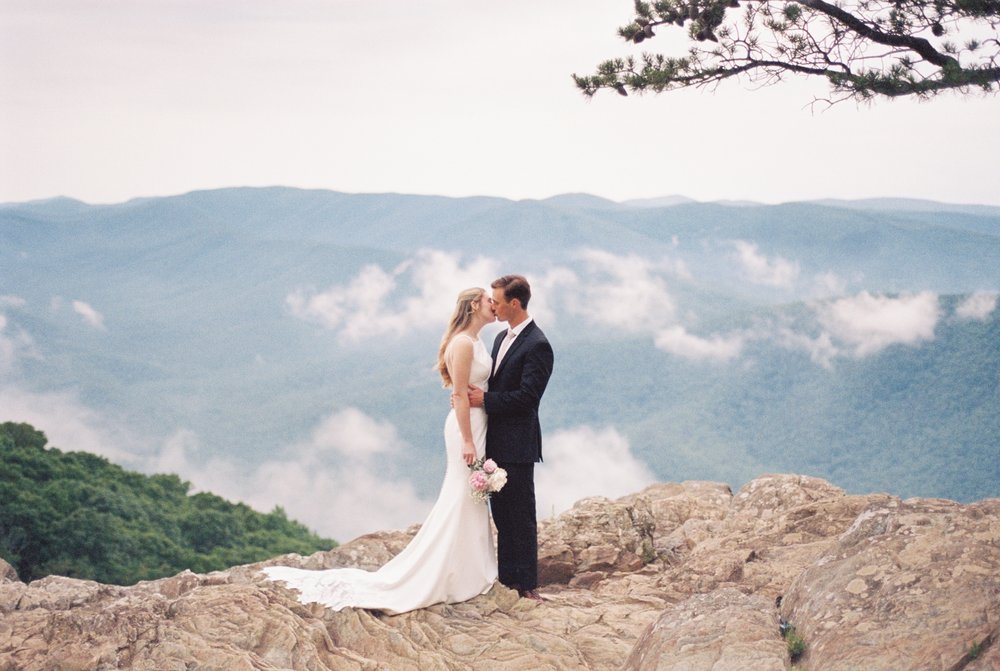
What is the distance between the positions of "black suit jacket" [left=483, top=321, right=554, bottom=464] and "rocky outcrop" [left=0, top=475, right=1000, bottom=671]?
1172 mm

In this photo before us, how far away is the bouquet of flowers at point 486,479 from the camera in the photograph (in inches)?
301

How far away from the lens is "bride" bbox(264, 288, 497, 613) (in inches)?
300

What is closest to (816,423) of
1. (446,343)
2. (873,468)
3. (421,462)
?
(873,468)

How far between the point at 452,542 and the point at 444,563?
174 mm

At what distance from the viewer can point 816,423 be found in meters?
122

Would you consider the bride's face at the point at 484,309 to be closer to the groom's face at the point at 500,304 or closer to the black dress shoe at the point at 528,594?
the groom's face at the point at 500,304

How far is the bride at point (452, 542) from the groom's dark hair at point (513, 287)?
6.2 inches

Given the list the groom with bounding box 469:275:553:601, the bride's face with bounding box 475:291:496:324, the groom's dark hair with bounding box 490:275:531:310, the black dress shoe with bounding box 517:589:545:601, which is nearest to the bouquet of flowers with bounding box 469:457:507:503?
the groom with bounding box 469:275:553:601

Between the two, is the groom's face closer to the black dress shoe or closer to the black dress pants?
the black dress pants

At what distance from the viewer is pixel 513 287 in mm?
7594

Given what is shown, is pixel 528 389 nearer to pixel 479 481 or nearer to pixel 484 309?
pixel 484 309

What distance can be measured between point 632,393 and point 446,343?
145 meters

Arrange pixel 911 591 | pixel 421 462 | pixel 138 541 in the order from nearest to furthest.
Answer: pixel 911 591 < pixel 138 541 < pixel 421 462

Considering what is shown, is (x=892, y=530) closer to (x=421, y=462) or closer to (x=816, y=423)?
(x=816, y=423)
